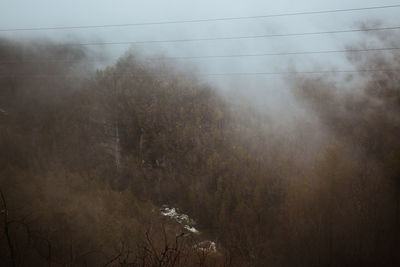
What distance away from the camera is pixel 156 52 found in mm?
69812

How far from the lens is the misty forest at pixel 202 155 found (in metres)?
14.6

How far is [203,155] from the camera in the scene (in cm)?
4334

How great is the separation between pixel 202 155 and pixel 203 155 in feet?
0.69

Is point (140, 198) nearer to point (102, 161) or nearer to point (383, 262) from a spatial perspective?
point (102, 161)

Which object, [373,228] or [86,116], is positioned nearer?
[373,228]

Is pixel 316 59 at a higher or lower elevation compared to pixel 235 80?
higher

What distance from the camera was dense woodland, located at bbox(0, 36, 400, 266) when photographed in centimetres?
1455

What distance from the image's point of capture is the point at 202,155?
43.4 meters

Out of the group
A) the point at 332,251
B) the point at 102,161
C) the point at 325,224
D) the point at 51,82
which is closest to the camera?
the point at 332,251

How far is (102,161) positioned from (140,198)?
394 inches

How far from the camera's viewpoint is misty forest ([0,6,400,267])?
14586mm

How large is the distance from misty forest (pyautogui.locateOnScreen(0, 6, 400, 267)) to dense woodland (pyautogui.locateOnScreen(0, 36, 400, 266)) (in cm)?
17

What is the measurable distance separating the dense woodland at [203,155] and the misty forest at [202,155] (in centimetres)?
17

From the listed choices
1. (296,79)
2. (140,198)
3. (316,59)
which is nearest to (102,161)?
(140,198)
